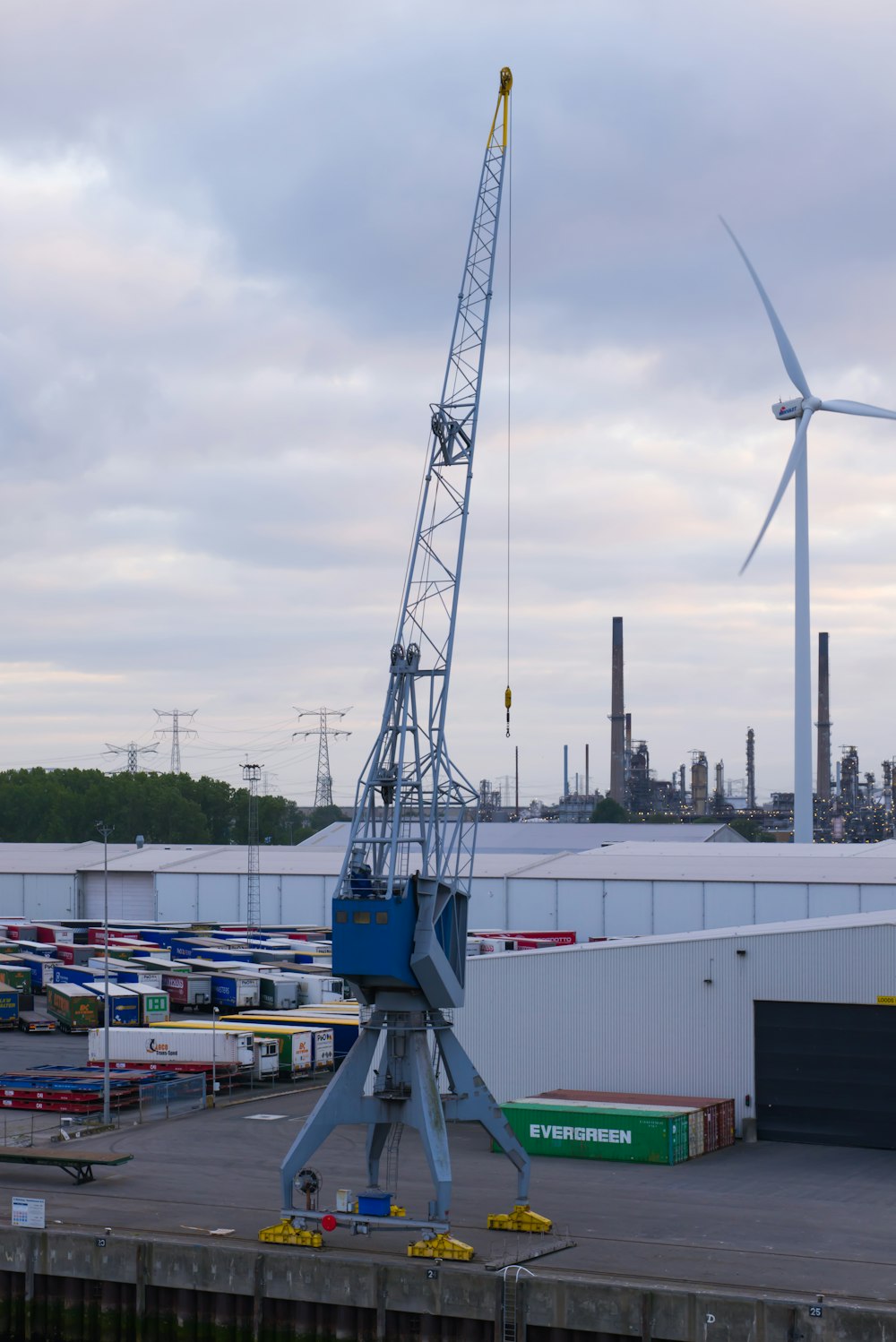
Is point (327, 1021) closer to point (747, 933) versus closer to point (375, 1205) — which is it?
point (747, 933)

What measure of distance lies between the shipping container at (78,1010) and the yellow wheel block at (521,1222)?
52.9 m

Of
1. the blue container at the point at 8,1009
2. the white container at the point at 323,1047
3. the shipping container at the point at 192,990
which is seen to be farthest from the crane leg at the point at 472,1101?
the blue container at the point at 8,1009

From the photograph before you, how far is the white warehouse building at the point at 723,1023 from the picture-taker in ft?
186

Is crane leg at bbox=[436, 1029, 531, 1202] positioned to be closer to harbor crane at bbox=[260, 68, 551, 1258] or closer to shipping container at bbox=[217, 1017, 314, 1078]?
harbor crane at bbox=[260, 68, 551, 1258]

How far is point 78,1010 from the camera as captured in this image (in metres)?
91.4

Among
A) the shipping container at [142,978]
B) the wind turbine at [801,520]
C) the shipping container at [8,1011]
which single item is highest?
the wind turbine at [801,520]

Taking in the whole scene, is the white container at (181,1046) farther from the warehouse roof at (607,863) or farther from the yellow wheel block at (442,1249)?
the warehouse roof at (607,863)

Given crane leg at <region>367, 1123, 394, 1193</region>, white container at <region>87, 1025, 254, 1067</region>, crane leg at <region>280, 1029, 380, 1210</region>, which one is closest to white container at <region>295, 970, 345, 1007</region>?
white container at <region>87, 1025, 254, 1067</region>

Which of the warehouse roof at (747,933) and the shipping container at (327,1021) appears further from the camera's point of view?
the shipping container at (327,1021)

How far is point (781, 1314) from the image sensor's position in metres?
34.6

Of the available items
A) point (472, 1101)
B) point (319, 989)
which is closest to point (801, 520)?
point (319, 989)

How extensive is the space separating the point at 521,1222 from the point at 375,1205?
4.10 meters

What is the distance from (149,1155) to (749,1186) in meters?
21.2

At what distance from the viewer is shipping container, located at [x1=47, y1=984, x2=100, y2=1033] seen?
91438 mm
